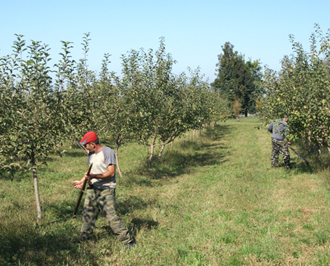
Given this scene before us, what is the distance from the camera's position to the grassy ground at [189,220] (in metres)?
5.85

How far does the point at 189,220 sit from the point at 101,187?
2847 millimetres

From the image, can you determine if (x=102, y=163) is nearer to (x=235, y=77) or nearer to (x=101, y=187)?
(x=101, y=187)

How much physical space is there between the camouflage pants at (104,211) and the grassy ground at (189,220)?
0.25m

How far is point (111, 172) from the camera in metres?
6.03

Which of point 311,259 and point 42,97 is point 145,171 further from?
point 311,259

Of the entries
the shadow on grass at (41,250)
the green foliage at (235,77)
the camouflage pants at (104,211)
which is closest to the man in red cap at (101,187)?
the camouflage pants at (104,211)

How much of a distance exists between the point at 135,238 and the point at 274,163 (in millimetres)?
9771

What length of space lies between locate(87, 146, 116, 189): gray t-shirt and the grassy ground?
121 centimetres

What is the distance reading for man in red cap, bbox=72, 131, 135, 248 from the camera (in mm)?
6113

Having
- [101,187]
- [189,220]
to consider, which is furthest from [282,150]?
[101,187]

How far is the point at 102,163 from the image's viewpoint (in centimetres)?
616

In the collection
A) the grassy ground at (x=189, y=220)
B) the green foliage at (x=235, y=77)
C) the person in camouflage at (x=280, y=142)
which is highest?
the green foliage at (x=235, y=77)

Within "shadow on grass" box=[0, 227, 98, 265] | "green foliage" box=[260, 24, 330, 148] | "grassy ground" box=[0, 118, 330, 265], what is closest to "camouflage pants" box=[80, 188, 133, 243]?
"grassy ground" box=[0, 118, 330, 265]

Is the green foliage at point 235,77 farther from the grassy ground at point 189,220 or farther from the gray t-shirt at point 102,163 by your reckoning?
the gray t-shirt at point 102,163
